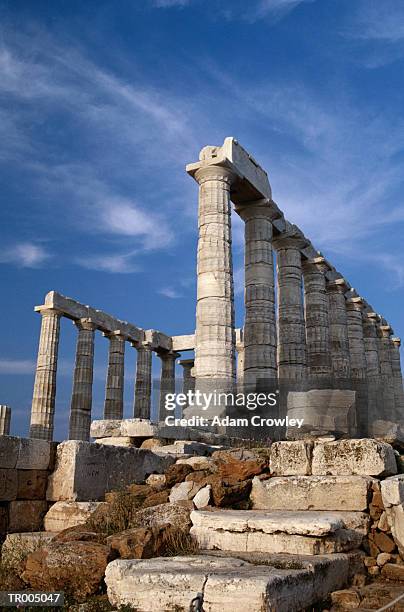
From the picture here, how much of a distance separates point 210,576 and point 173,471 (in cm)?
411

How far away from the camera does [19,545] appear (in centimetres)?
683

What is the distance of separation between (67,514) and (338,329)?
21742 mm

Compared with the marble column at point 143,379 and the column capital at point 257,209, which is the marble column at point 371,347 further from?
the column capital at point 257,209

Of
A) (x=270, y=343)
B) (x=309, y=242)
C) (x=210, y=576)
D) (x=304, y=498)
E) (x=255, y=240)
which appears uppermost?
(x=309, y=242)

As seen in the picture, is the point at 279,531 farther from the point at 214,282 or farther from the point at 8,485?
the point at 214,282

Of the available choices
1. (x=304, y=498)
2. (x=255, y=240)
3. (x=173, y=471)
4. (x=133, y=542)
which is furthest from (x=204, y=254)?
(x=133, y=542)

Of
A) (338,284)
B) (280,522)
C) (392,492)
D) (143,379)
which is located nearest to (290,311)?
(338,284)

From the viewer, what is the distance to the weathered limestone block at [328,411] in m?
14.7

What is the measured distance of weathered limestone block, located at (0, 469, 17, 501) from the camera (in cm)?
781

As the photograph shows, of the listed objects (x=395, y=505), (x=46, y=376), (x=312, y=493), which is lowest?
(x=395, y=505)

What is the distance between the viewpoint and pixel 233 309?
18.7m

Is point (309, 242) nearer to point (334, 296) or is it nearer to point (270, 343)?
point (334, 296)

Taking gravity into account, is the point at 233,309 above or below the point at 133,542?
above

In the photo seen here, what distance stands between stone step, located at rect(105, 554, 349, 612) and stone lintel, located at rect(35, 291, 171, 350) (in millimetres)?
23253
